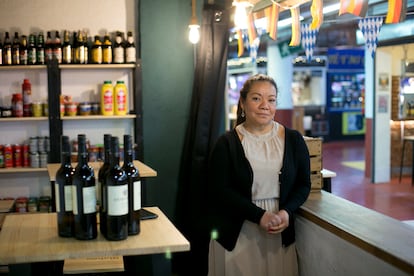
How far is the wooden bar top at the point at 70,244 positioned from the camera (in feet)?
6.40

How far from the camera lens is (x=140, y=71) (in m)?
4.89

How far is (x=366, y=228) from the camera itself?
249 centimetres

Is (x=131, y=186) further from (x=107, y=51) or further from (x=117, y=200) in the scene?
(x=107, y=51)

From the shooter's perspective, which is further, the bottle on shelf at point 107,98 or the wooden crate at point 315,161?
the bottle on shelf at point 107,98

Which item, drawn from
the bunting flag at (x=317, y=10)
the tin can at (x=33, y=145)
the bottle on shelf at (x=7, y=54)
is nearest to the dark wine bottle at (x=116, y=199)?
the bunting flag at (x=317, y=10)

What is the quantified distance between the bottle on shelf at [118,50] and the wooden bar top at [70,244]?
273cm

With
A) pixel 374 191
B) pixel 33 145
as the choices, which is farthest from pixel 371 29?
pixel 374 191

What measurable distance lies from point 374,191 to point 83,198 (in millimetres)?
7343

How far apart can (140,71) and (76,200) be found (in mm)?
2962

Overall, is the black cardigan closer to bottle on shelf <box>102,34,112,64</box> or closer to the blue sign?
bottle on shelf <box>102,34,112,64</box>

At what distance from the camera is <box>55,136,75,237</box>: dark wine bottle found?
2104mm

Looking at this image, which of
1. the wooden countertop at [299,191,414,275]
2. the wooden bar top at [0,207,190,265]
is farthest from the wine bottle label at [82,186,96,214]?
the wooden countertop at [299,191,414,275]

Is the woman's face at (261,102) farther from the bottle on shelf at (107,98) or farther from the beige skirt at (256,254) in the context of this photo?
the bottle on shelf at (107,98)

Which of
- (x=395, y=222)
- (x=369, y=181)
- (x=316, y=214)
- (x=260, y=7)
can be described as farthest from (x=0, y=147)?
(x=369, y=181)
